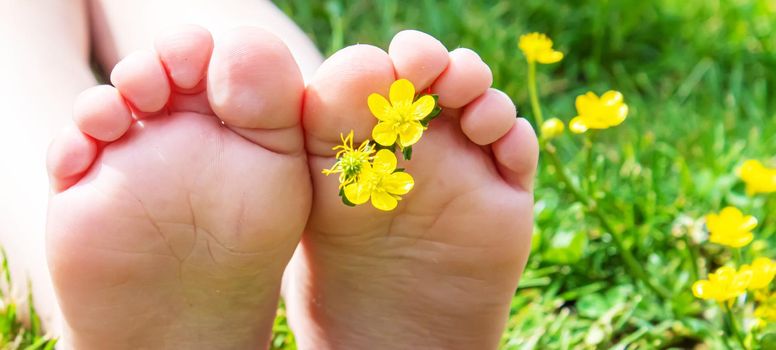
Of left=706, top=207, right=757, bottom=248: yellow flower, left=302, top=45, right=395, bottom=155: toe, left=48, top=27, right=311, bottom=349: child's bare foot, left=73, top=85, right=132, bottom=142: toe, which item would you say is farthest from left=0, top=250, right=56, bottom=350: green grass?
left=706, top=207, right=757, bottom=248: yellow flower

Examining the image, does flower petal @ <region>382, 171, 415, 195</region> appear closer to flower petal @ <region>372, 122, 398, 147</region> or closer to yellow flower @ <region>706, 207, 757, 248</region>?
flower petal @ <region>372, 122, 398, 147</region>

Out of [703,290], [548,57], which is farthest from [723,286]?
[548,57]

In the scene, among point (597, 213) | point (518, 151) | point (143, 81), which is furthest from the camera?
point (597, 213)

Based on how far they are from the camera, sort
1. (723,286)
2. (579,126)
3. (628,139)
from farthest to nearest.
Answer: (628,139) < (579,126) < (723,286)

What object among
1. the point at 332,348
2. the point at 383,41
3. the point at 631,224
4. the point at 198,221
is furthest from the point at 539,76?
the point at 198,221

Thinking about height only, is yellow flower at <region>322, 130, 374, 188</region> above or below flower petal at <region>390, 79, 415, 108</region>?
below

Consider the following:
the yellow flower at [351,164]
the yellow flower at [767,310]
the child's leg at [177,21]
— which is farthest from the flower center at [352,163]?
the yellow flower at [767,310]

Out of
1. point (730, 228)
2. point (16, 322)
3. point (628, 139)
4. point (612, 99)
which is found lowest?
A: point (628, 139)

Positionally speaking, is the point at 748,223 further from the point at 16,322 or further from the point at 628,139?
the point at 16,322

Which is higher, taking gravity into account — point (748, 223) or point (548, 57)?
point (548, 57)
